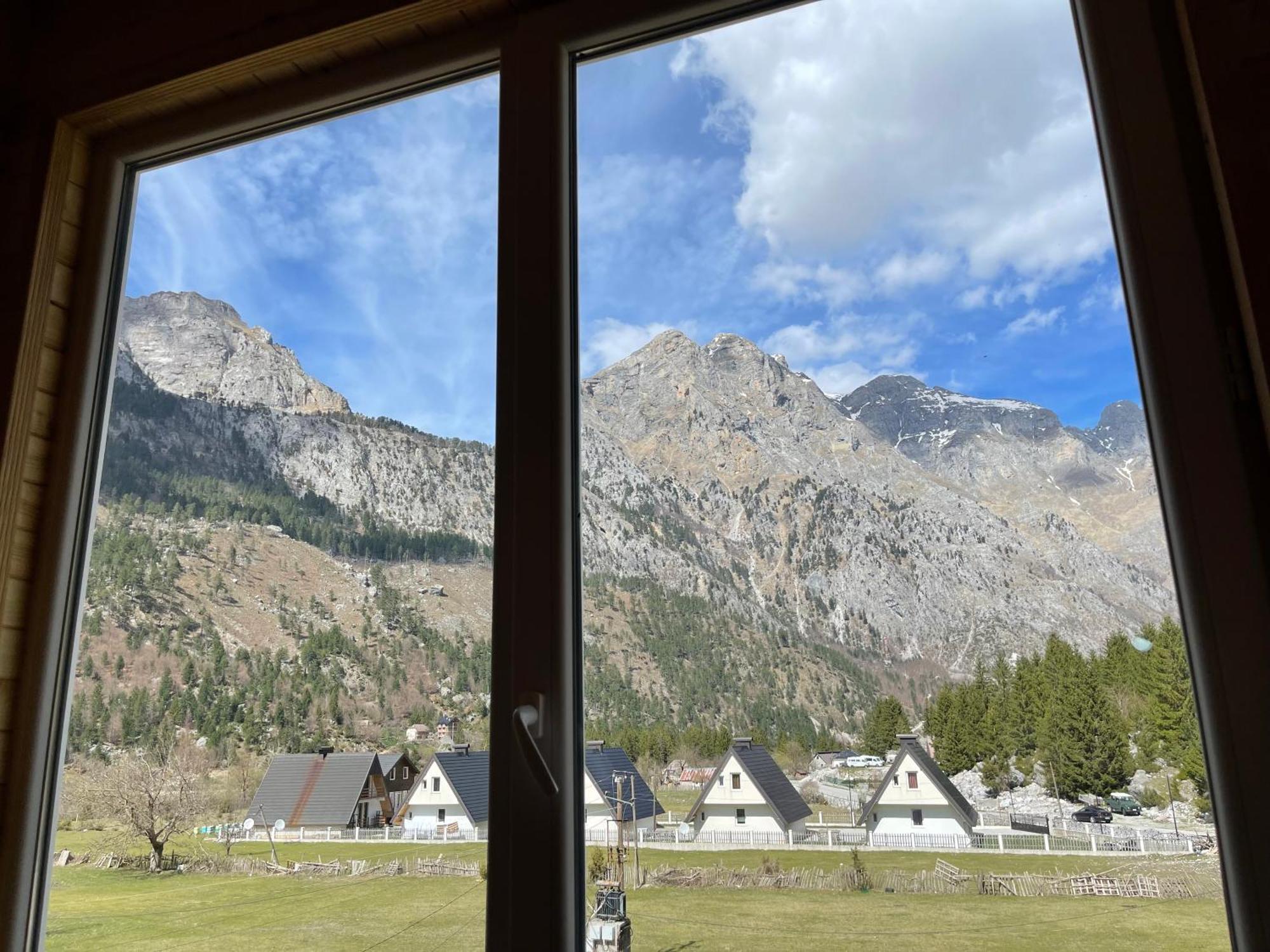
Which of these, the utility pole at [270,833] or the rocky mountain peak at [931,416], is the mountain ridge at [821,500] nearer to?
the rocky mountain peak at [931,416]

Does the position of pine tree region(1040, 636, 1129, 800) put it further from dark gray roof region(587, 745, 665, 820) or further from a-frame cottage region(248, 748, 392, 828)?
a-frame cottage region(248, 748, 392, 828)

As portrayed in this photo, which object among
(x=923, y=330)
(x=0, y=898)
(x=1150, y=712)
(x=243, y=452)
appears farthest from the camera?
(x=243, y=452)

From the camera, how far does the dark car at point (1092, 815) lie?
92 cm

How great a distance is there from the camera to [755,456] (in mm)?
1231

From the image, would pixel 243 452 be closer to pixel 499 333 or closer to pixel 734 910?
pixel 499 333

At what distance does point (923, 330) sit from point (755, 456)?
29cm

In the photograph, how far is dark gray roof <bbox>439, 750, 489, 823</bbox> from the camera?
1.17 metres

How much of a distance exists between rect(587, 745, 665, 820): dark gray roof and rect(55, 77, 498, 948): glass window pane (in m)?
0.16

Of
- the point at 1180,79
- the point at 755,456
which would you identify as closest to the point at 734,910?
the point at 755,456

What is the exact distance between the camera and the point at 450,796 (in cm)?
119

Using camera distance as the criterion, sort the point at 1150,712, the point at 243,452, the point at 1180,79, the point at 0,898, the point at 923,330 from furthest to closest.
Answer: the point at 243,452, the point at 0,898, the point at 923,330, the point at 1180,79, the point at 1150,712

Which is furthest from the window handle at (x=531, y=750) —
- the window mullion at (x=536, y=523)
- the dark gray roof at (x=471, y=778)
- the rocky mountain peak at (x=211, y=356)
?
the rocky mountain peak at (x=211, y=356)

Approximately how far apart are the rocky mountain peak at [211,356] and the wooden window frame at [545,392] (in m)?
0.07

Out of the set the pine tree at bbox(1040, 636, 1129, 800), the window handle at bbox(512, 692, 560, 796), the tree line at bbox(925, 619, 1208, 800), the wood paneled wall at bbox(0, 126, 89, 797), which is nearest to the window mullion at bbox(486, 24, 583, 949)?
the window handle at bbox(512, 692, 560, 796)
